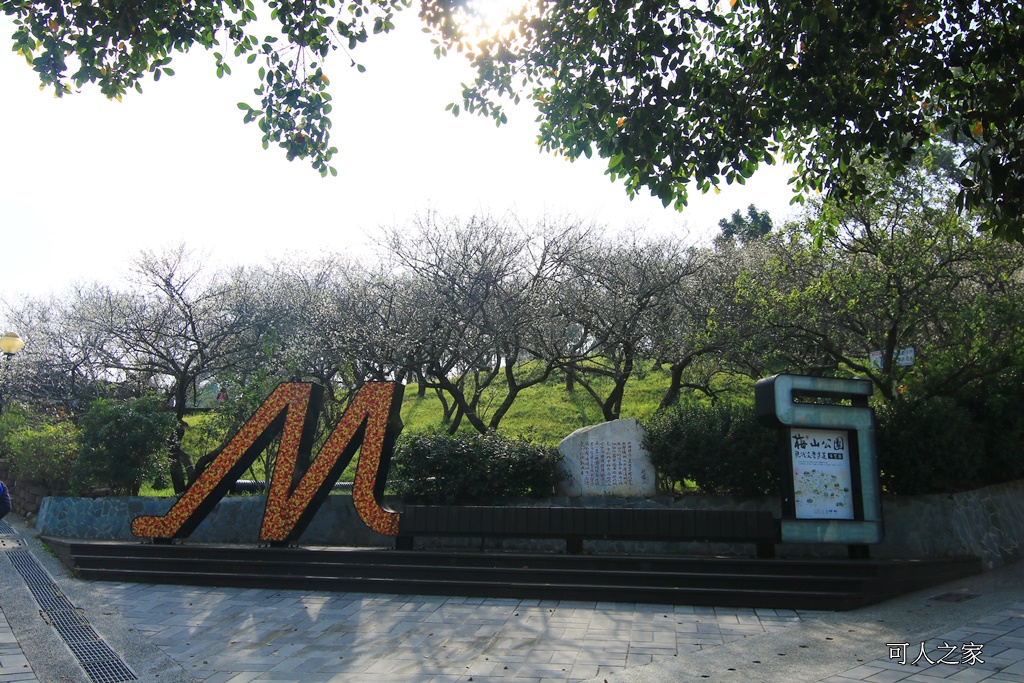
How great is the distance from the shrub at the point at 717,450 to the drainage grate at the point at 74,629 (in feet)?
23.5

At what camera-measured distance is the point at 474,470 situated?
1136 cm

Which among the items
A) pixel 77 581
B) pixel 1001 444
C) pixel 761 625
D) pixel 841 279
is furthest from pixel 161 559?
pixel 1001 444

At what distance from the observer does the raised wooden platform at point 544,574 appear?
27.9 feet

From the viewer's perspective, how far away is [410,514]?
34.6ft

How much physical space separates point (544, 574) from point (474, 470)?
8.54 ft

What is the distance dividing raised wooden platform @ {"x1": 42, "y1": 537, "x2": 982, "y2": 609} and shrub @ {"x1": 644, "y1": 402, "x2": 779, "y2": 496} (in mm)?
1552

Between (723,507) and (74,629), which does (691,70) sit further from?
(74,629)

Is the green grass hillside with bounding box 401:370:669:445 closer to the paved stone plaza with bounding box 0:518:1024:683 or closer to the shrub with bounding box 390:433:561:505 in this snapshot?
the shrub with bounding box 390:433:561:505

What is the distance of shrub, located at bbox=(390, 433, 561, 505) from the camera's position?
37.1 feet

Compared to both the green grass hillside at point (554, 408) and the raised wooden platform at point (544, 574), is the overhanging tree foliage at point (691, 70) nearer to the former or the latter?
the raised wooden platform at point (544, 574)

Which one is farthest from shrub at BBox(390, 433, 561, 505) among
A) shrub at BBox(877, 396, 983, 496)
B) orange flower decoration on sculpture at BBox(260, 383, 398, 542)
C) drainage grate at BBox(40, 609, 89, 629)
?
shrub at BBox(877, 396, 983, 496)

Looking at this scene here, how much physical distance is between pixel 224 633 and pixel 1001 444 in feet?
34.4

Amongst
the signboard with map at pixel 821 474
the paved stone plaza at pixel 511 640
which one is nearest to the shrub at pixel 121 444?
the paved stone plaza at pixel 511 640

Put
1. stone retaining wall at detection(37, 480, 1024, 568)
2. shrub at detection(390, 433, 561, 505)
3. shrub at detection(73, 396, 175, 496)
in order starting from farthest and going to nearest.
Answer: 1. shrub at detection(73, 396, 175, 496)
2. shrub at detection(390, 433, 561, 505)
3. stone retaining wall at detection(37, 480, 1024, 568)
